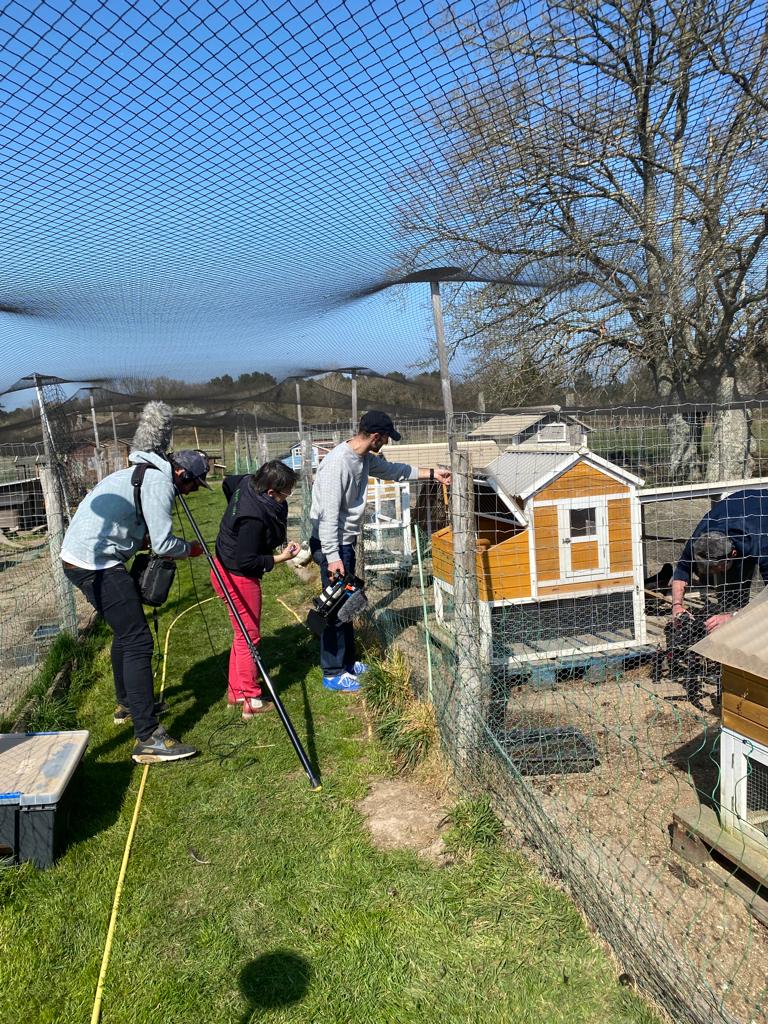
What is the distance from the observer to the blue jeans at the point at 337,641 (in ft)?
14.8

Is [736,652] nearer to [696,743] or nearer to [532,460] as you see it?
[696,743]

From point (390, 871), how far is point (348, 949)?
428 millimetres

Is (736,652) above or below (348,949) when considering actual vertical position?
above

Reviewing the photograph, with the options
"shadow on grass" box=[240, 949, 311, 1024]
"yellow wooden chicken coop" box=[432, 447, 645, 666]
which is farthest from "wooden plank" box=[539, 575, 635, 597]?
"shadow on grass" box=[240, 949, 311, 1024]

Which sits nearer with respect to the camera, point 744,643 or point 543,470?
point 744,643

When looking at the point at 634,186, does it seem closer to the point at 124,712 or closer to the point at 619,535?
the point at 619,535

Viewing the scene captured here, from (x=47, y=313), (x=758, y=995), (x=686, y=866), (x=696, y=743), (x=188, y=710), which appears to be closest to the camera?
(x=758, y=995)

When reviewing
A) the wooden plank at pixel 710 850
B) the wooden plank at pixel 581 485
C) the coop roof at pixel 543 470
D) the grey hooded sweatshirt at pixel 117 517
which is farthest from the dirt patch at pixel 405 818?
the wooden plank at pixel 581 485

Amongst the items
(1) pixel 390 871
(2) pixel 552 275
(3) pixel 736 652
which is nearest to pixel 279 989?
(1) pixel 390 871

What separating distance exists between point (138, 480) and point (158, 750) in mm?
1433

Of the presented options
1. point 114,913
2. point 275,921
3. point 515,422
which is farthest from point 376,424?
point 515,422

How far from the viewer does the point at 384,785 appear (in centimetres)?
334

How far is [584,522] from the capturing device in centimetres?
448

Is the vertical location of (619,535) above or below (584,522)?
below
